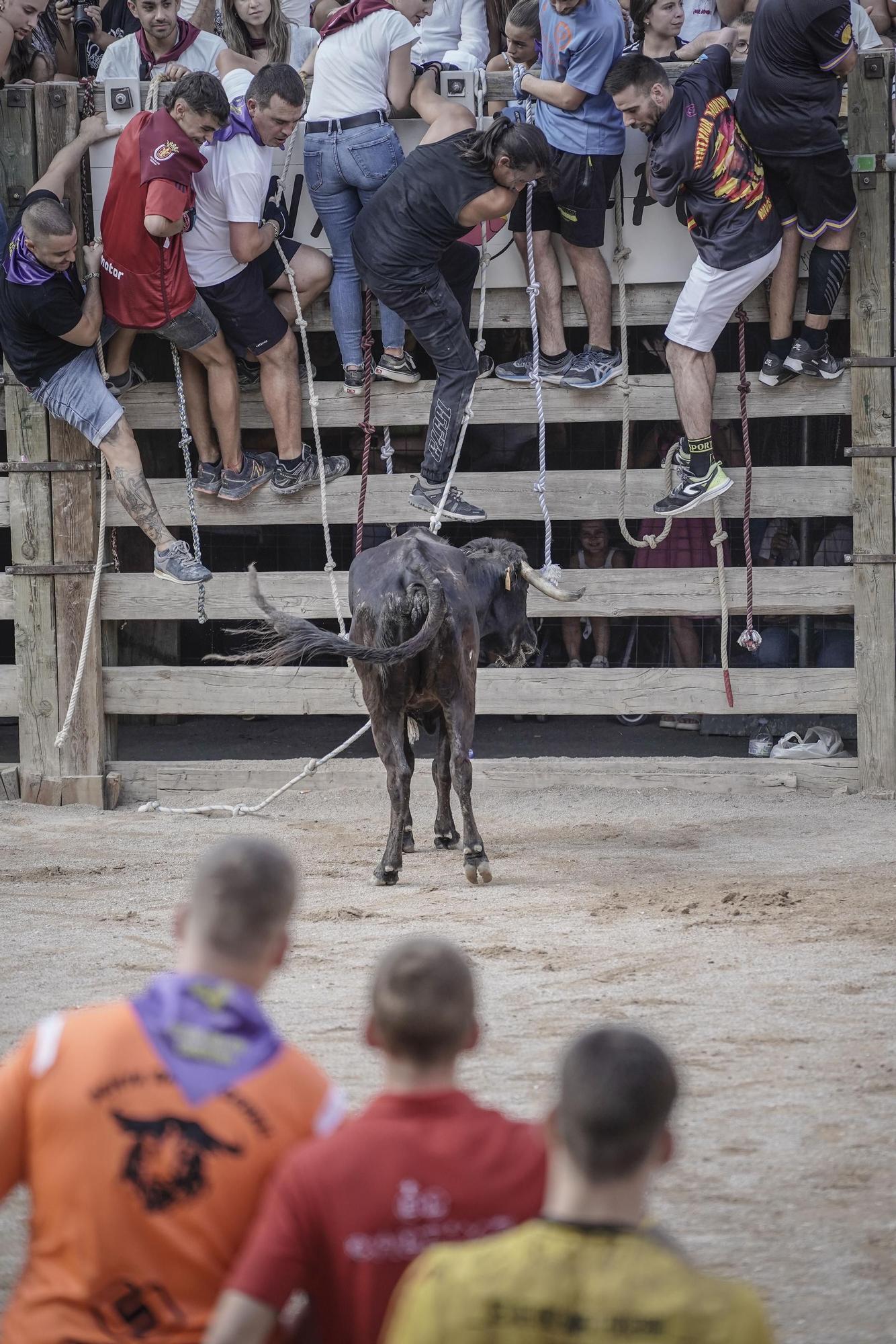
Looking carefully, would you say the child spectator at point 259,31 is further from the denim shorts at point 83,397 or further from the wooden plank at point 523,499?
the wooden plank at point 523,499

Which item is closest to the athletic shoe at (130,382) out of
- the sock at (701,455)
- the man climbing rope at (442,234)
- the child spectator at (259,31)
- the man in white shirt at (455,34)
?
the man climbing rope at (442,234)

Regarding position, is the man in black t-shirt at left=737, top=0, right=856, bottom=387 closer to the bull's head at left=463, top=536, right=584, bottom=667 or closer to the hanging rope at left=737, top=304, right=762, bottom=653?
the hanging rope at left=737, top=304, right=762, bottom=653

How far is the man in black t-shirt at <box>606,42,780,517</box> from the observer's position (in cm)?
744

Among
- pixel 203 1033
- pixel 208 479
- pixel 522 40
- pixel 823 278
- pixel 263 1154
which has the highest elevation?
pixel 522 40

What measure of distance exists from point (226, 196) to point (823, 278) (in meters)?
3.31

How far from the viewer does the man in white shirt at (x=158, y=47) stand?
26.9ft

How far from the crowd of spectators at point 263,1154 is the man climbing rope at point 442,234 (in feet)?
19.7

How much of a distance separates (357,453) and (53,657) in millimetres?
2745

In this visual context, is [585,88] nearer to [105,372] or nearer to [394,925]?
[105,372]

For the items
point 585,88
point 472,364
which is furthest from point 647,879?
point 585,88

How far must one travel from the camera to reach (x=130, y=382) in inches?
335

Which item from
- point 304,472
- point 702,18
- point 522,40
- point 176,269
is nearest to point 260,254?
point 176,269

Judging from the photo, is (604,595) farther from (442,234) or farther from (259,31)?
(259,31)

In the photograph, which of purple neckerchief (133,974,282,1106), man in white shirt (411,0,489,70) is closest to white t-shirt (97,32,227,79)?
man in white shirt (411,0,489,70)
